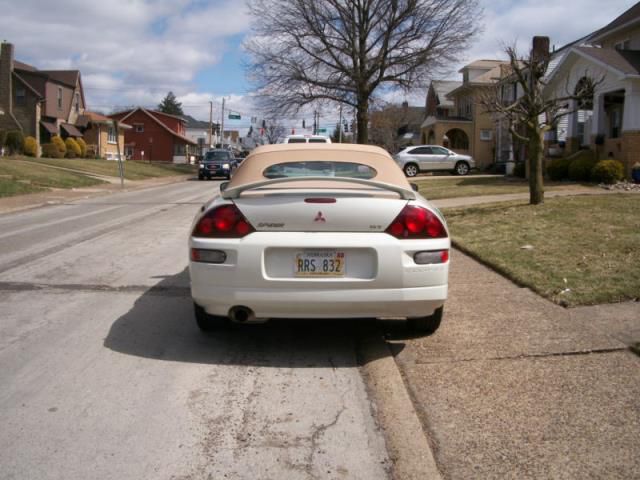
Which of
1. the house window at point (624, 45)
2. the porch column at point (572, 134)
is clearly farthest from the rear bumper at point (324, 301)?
the house window at point (624, 45)

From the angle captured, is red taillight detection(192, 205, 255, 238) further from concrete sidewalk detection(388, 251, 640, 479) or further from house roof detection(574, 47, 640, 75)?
house roof detection(574, 47, 640, 75)

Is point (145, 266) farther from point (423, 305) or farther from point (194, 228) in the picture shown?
point (423, 305)

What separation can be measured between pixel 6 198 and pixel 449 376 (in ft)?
59.6

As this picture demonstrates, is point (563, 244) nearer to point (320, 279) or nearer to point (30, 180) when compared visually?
point (320, 279)

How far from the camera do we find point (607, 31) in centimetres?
2670

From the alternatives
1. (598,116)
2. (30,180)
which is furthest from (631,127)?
(30,180)

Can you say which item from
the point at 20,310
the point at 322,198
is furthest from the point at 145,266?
the point at 322,198

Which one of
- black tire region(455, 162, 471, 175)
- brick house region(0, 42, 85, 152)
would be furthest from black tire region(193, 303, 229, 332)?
brick house region(0, 42, 85, 152)

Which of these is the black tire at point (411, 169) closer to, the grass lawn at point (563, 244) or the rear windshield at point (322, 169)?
the grass lawn at point (563, 244)

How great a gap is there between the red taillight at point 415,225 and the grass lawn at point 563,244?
74.6 inches

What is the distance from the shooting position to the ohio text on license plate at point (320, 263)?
16.0 ft

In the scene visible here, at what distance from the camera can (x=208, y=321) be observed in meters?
5.57

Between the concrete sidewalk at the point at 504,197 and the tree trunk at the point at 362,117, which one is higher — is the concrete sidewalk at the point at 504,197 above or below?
below

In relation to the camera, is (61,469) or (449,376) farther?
(449,376)
